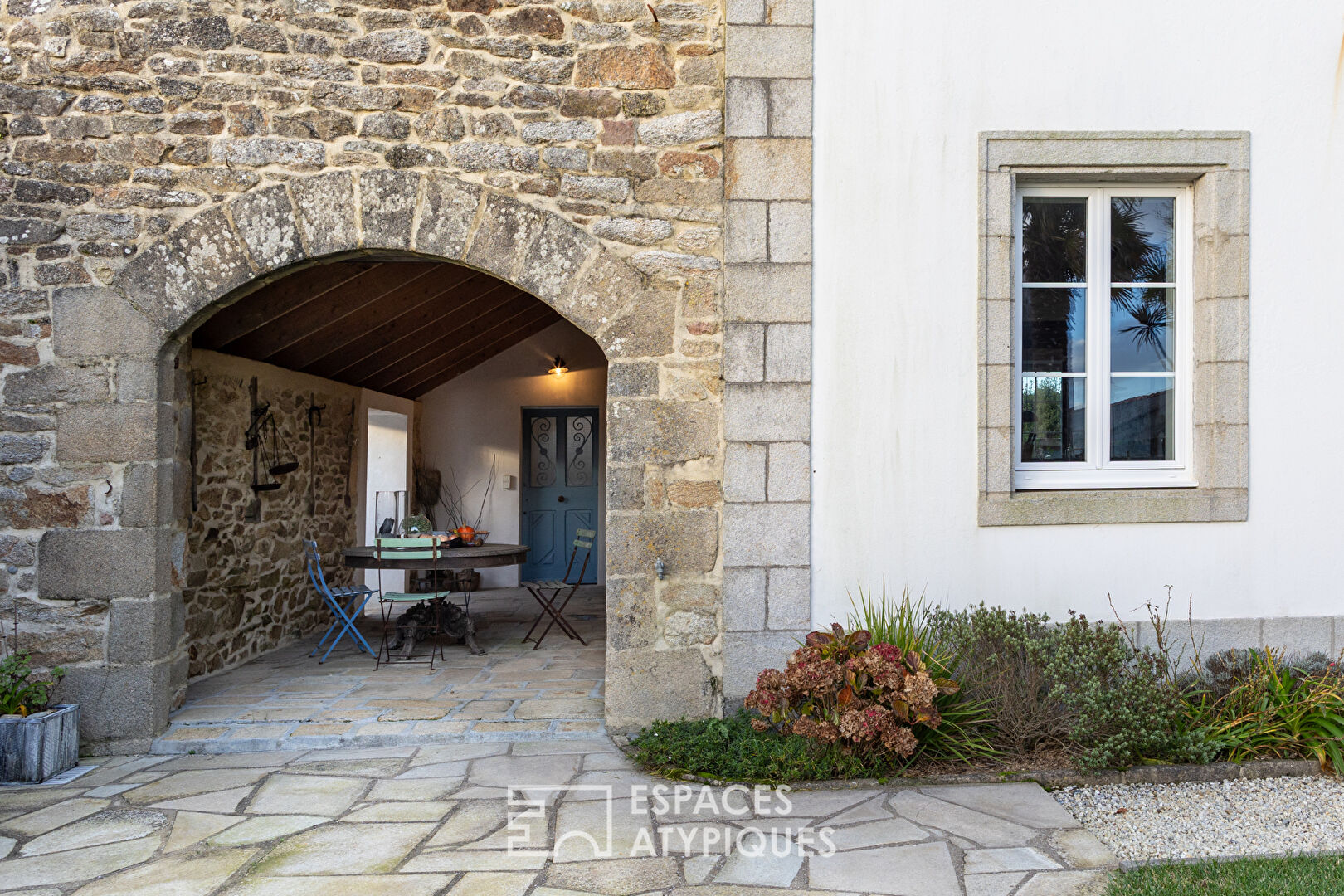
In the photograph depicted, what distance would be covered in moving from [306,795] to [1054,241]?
13.4ft

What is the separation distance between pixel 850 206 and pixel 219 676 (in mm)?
4279

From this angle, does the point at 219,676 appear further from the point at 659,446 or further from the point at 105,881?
the point at 659,446

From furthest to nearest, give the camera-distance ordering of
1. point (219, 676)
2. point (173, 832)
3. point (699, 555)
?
point (219, 676)
point (699, 555)
point (173, 832)

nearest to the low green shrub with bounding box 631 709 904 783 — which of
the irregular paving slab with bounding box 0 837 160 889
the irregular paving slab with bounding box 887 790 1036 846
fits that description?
the irregular paving slab with bounding box 887 790 1036 846

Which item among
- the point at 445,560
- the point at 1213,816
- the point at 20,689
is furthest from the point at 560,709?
the point at 1213,816

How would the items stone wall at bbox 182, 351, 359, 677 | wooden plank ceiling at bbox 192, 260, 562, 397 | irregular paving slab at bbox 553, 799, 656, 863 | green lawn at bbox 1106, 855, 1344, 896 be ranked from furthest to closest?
stone wall at bbox 182, 351, 359, 677
wooden plank ceiling at bbox 192, 260, 562, 397
irregular paving slab at bbox 553, 799, 656, 863
green lawn at bbox 1106, 855, 1344, 896

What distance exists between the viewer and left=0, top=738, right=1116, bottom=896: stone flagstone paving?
2627 millimetres

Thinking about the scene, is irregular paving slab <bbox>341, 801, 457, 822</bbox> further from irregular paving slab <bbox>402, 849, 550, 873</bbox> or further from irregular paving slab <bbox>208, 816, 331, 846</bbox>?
irregular paving slab <bbox>402, 849, 550, 873</bbox>

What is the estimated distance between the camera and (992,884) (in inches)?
103

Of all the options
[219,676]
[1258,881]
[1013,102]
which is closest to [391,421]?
[219,676]

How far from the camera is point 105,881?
104 inches

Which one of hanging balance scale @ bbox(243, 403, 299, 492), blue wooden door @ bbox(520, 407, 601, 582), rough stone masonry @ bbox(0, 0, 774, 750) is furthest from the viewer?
blue wooden door @ bbox(520, 407, 601, 582)

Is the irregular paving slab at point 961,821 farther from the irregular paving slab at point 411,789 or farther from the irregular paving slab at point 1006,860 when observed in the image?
the irregular paving slab at point 411,789

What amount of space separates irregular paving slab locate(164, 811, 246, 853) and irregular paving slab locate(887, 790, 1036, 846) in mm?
2414
